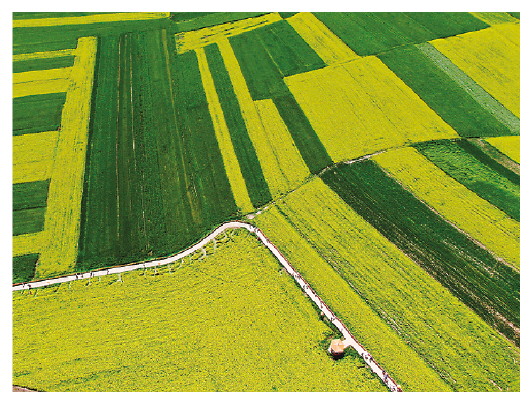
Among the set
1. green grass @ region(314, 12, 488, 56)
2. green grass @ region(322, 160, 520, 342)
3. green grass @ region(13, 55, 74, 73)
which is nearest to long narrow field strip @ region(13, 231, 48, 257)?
green grass @ region(322, 160, 520, 342)

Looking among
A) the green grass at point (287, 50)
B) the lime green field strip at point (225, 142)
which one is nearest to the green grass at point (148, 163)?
the lime green field strip at point (225, 142)

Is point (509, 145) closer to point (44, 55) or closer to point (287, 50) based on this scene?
point (287, 50)

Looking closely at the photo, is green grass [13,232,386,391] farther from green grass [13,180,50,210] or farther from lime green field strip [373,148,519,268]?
lime green field strip [373,148,519,268]

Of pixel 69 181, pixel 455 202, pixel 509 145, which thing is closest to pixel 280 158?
pixel 455 202

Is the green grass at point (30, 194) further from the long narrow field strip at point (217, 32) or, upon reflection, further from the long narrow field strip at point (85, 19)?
the long narrow field strip at point (85, 19)

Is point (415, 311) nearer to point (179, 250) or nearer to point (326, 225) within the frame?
point (326, 225)

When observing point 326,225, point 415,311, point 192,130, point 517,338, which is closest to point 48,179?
point 192,130

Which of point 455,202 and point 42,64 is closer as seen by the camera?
point 455,202
